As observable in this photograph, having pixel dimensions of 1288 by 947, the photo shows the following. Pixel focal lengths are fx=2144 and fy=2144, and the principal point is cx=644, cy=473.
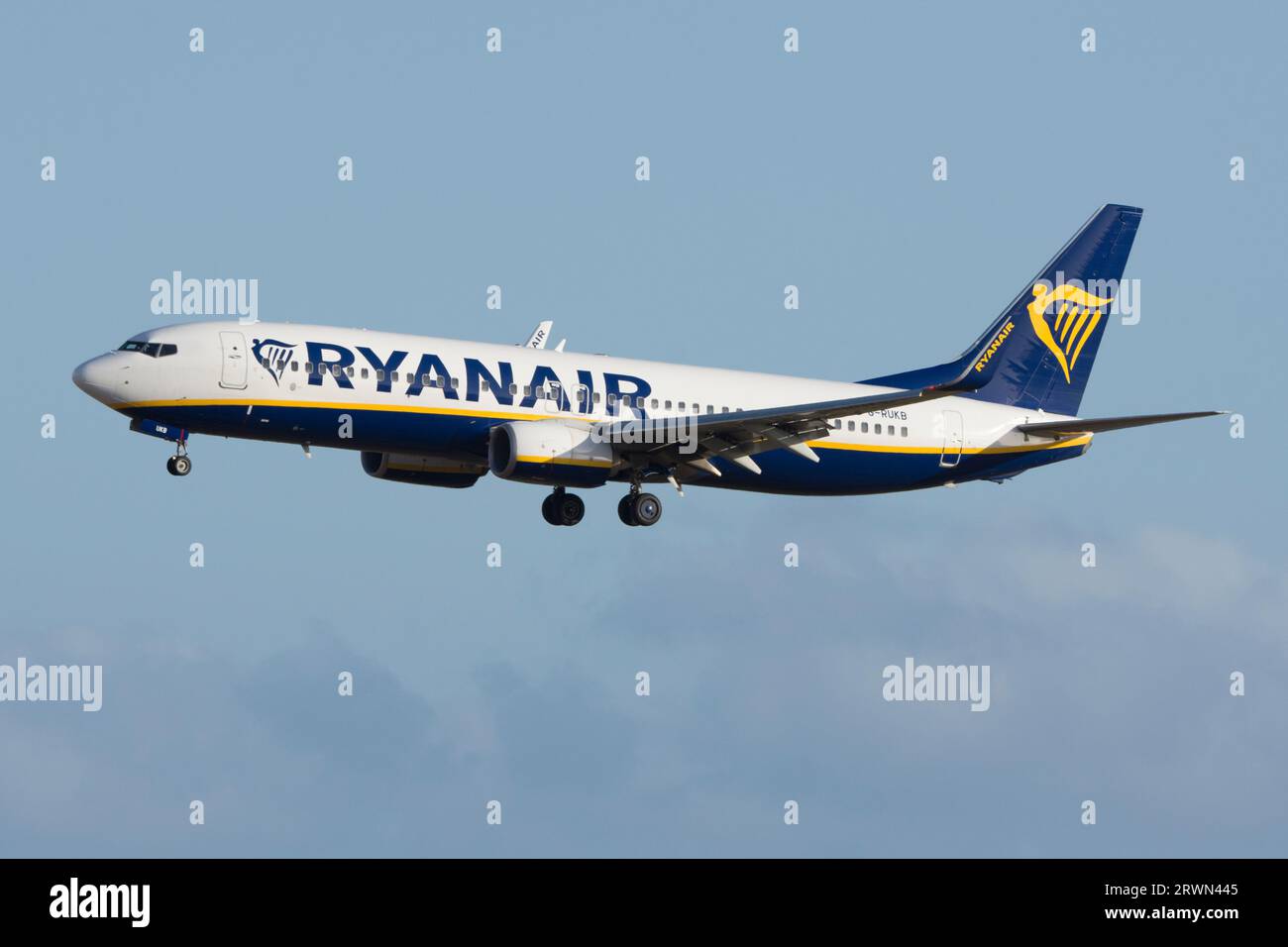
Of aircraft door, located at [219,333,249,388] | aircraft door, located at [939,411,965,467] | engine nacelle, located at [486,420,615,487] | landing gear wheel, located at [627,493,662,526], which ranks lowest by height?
landing gear wheel, located at [627,493,662,526]

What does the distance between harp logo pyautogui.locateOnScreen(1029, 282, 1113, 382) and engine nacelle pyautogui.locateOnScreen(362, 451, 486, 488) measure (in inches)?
754

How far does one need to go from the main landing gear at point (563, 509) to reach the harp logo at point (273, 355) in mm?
10265

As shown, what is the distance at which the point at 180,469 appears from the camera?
55.0m

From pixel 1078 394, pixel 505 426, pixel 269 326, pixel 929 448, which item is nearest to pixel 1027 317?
pixel 1078 394

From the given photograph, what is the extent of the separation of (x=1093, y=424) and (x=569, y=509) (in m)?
15.5

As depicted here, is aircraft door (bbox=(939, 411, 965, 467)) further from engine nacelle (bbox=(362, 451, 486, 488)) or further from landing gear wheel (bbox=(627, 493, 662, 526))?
engine nacelle (bbox=(362, 451, 486, 488))

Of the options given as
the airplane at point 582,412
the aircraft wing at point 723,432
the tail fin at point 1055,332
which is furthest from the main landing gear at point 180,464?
the tail fin at point 1055,332

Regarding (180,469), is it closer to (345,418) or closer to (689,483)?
(345,418)

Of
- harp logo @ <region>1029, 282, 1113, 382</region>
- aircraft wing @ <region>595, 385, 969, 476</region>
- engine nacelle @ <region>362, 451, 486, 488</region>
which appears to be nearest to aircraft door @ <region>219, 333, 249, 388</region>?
engine nacelle @ <region>362, 451, 486, 488</region>

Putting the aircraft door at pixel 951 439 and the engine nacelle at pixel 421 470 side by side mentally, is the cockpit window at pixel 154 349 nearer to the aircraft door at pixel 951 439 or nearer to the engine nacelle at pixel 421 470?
the engine nacelle at pixel 421 470

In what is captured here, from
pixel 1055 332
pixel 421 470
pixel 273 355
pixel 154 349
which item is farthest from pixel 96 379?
pixel 1055 332

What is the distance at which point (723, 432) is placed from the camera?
57.7m

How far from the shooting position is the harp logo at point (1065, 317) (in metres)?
68.9

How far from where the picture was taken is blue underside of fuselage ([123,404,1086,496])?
54688 mm
